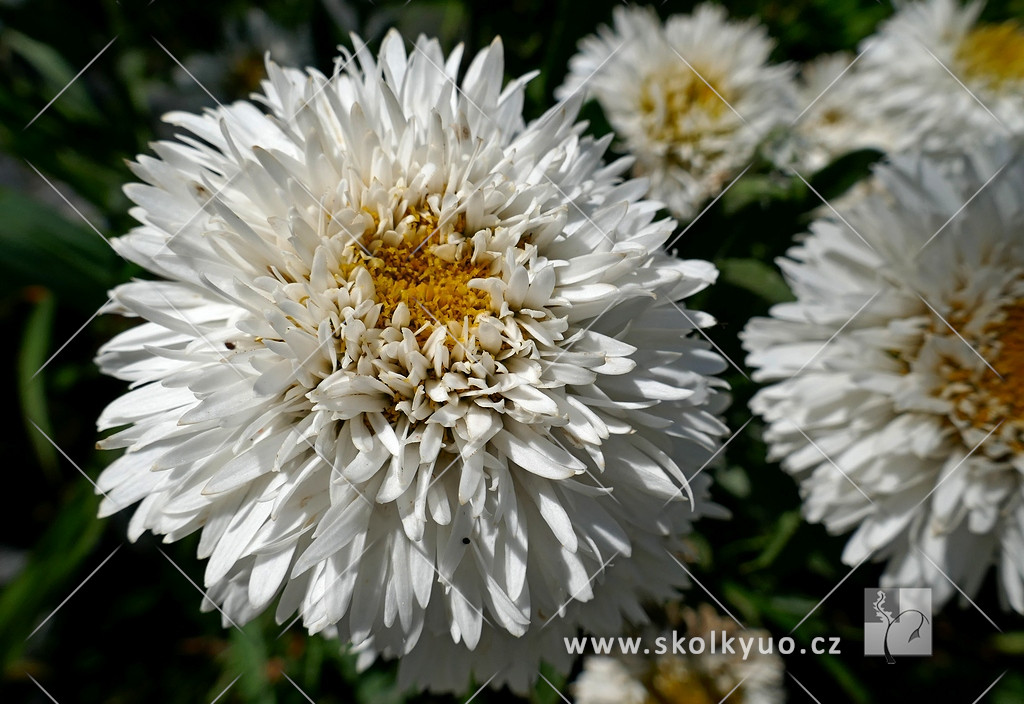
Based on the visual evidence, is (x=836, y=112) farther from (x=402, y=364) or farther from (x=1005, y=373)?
(x=402, y=364)

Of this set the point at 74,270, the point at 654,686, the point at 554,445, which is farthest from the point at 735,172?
the point at 74,270

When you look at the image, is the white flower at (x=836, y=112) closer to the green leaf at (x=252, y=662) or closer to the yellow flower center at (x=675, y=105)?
the yellow flower center at (x=675, y=105)

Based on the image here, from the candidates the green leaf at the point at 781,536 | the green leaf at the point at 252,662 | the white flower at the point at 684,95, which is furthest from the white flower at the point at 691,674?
the white flower at the point at 684,95

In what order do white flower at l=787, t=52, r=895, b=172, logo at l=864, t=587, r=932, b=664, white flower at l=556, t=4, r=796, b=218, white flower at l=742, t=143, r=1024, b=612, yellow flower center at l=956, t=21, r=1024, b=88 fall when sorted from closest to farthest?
white flower at l=742, t=143, r=1024, b=612 → logo at l=864, t=587, r=932, b=664 → white flower at l=556, t=4, r=796, b=218 → yellow flower center at l=956, t=21, r=1024, b=88 → white flower at l=787, t=52, r=895, b=172

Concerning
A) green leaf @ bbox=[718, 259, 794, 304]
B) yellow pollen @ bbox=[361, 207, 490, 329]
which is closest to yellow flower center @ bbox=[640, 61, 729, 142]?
green leaf @ bbox=[718, 259, 794, 304]

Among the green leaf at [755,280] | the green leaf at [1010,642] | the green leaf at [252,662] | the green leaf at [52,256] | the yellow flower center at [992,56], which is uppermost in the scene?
the green leaf at [52,256]

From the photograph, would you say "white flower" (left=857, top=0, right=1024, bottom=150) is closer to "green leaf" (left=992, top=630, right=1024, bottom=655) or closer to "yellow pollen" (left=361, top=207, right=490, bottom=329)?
"green leaf" (left=992, top=630, right=1024, bottom=655)

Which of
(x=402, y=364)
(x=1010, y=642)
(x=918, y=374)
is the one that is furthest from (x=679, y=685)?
(x=402, y=364)
